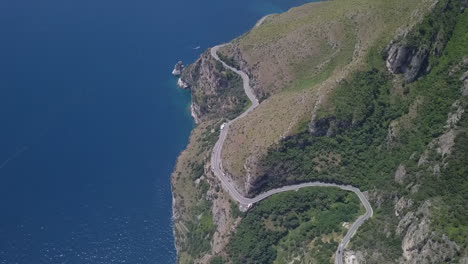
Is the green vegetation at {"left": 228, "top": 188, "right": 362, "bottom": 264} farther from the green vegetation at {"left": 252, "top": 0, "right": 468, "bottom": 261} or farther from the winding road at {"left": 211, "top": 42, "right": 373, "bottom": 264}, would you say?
the green vegetation at {"left": 252, "top": 0, "right": 468, "bottom": 261}

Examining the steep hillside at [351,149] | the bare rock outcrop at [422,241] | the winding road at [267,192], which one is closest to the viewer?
the bare rock outcrop at [422,241]

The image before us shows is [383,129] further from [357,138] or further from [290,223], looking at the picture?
[290,223]

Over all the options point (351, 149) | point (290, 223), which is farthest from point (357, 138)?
point (290, 223)

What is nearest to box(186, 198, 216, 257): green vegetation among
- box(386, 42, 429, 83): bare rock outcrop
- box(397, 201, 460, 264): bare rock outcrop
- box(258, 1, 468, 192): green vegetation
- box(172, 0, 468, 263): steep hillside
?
box(172, 0, 468, 263): steep hillside

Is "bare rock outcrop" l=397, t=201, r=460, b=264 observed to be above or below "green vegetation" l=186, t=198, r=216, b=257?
below

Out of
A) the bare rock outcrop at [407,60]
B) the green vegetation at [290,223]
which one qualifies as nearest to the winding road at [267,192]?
the green vegetation at [290,223]

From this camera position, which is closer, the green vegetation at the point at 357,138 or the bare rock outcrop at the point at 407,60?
the green vegetation at the point at 357,138

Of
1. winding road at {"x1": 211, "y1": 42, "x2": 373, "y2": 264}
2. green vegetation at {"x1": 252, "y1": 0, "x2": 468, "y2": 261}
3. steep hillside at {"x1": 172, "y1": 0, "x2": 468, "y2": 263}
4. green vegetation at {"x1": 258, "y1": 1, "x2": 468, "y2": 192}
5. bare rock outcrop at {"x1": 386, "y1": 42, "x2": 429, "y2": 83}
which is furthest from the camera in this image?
bare rock outcrop at {"x1": 386, "y1": 42, "x2": 429, "y2": 83}

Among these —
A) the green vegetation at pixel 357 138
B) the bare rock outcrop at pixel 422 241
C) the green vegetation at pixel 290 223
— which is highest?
the green vegetation at pixel 357 138

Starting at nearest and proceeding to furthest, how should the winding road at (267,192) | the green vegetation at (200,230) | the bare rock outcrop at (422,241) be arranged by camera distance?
the bare rock outcrop at (422,241) → the winding road at (267,192) → the green vegetation at (200,230)

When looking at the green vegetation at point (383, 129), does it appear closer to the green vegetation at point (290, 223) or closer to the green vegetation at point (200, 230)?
the green vegetation at point (290, 223)

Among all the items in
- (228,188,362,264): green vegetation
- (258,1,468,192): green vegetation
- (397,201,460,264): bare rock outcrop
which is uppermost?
(258,1,468,192): green vegetation
